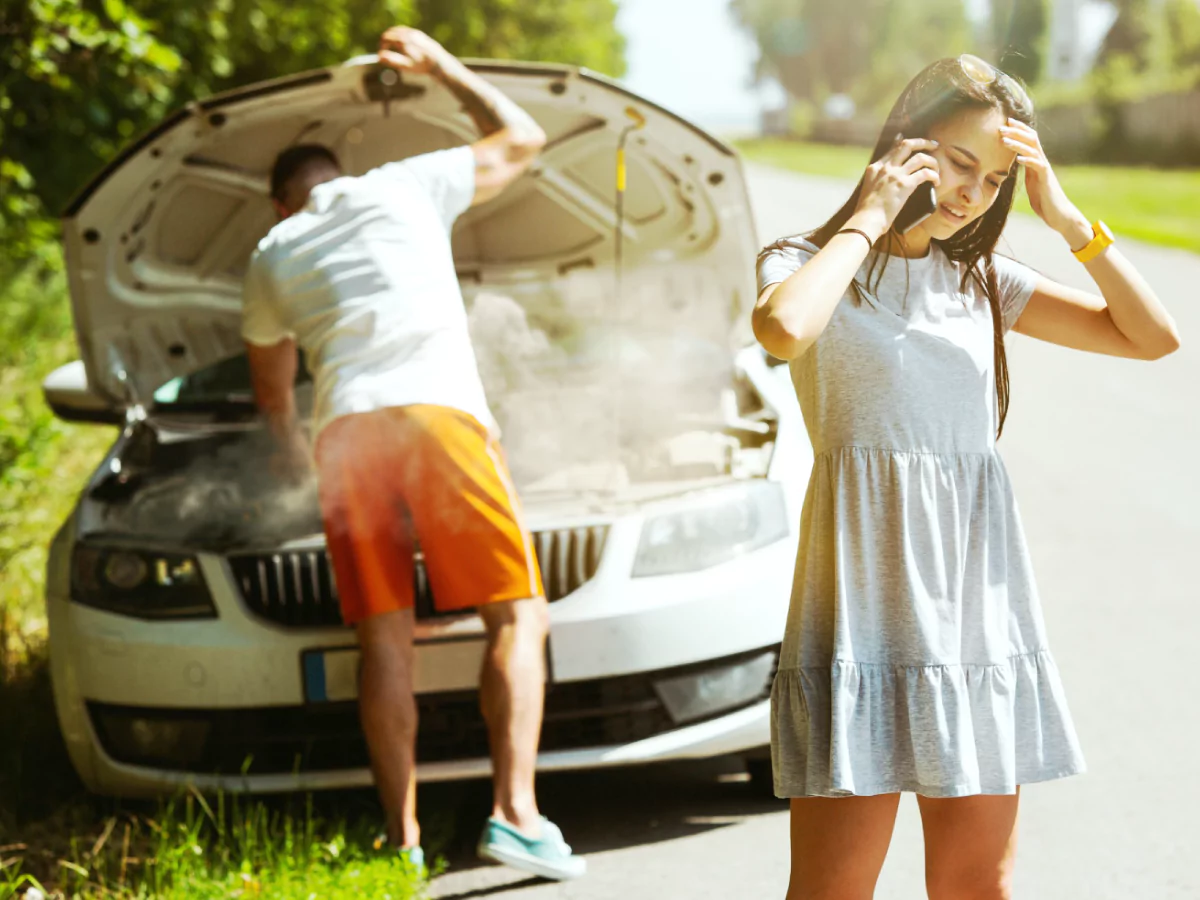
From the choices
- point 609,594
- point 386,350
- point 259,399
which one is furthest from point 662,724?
point 259,399

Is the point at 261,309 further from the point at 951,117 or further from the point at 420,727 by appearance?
the point at 951,117

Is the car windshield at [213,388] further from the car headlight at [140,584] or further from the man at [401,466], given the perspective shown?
the man at [401,466]

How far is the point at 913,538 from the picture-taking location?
2287 mm

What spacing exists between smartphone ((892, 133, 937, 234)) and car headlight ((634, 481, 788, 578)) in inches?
64.0

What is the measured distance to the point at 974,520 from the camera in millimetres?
2344

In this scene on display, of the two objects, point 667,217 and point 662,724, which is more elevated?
point 667,217

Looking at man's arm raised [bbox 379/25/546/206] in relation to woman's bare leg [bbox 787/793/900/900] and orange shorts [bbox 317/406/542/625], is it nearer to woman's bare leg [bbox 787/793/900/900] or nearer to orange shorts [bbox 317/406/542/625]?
orange shorts [bbox 317/406/542/625]

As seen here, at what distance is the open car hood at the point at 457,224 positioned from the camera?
4.33m

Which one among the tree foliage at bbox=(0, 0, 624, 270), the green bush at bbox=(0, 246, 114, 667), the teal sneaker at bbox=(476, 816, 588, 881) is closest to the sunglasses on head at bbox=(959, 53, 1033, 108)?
the teal sneaker at bbox=(476, 816, 588, 881)

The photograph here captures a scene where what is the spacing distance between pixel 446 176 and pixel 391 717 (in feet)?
4.48

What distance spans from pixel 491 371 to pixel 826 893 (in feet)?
10.4

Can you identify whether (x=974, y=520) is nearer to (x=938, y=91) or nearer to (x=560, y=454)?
(x=938, y=91)

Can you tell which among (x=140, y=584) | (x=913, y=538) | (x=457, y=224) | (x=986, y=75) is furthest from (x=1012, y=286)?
(x=457, y=224)

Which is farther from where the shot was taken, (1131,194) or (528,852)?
(1131,194)
